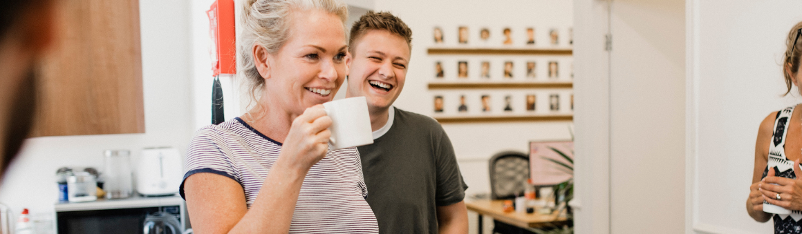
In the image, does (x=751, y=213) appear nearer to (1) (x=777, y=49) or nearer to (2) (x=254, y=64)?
(1) (x=777, y=49)

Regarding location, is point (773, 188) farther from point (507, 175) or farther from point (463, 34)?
point (463, 34)

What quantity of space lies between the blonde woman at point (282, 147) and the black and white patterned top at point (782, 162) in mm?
1273

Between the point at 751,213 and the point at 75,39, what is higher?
the point at 75,39

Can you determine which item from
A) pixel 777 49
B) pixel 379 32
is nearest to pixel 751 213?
pixel 777 49

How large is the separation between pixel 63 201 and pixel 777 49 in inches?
98.5

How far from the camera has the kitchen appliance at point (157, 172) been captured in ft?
8.19

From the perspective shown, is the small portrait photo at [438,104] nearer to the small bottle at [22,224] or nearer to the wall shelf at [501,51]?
the wall shelf at [501,51]

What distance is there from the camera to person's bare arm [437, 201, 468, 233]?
1.40m

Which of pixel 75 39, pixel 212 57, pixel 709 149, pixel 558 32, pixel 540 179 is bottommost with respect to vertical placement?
pixel 540 179

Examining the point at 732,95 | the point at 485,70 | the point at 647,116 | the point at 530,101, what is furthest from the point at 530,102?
the point at 732,95

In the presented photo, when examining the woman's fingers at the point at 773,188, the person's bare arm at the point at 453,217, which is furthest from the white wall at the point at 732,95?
the person's bare arm at the point at 453,217

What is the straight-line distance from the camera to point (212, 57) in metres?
1.53

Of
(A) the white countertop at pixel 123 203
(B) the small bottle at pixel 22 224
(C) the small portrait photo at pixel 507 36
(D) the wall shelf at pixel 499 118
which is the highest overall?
(C) the small portrait photo at pixel 507 36

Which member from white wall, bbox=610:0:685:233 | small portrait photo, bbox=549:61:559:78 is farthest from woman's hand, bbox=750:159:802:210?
small portrait photo, bbox=549:61:559:78
